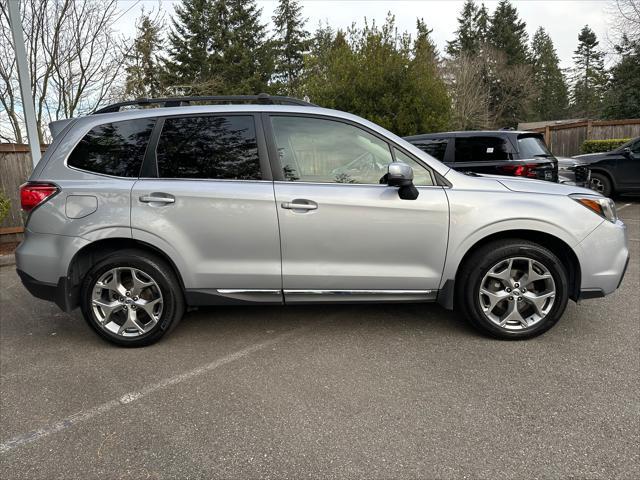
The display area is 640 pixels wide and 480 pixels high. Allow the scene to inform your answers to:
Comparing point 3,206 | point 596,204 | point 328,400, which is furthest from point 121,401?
point 3,206

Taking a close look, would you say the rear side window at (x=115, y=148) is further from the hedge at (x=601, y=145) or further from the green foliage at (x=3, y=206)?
the hedge at (x=601, y=145)

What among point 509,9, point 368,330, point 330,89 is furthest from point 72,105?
point 509,9

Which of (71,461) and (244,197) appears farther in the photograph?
(244,197)

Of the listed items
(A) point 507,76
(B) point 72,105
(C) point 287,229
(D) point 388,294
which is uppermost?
(A) point 507,76

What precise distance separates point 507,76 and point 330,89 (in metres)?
32.4

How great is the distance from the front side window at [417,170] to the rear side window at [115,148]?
1.91m

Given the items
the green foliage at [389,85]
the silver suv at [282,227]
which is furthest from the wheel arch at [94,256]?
the green foliage at [389,85]

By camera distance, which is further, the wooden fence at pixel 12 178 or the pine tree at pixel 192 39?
the pine tree at pixel 192 39

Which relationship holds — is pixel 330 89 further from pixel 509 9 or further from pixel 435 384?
pixel 509 9

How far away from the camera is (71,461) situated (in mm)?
2225

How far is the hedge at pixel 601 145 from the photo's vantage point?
1453cm

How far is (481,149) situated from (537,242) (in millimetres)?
4142

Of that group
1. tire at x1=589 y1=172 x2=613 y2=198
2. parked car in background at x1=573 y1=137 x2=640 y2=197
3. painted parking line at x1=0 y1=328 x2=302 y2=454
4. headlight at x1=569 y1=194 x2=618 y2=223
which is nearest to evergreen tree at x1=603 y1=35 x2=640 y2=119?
parked car in background at x1=573 y1=137 x2=640 y2=197

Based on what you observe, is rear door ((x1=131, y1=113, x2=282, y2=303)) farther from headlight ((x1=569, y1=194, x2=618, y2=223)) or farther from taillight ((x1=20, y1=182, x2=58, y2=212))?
headlight ((x1=569, y1=194, x2=618, y2=223))
